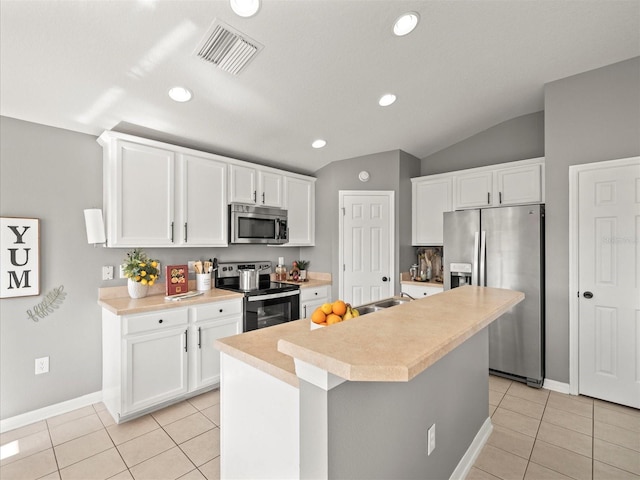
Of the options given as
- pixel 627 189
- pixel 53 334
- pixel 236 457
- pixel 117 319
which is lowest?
pixel 236 457

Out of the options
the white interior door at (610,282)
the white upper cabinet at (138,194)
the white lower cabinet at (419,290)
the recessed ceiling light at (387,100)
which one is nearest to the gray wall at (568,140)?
the white interior door at (610,282)

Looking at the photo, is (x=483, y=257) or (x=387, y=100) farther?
(x=483, y=257)

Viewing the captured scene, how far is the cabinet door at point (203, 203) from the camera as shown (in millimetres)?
3072

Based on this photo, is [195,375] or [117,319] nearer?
[117,319]

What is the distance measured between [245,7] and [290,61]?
22.0 inches

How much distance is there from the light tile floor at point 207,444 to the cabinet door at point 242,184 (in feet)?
6.71

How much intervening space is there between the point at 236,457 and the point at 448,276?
286cm

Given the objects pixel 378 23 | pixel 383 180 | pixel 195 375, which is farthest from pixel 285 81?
pixel 195 375

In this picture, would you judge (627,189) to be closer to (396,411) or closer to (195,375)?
(396,411)

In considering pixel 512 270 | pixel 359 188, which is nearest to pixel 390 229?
pixel 359 188

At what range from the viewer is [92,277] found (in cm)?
279

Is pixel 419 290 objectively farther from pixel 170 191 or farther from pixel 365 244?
pixel 170 191

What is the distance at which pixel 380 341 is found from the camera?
955 millimetres

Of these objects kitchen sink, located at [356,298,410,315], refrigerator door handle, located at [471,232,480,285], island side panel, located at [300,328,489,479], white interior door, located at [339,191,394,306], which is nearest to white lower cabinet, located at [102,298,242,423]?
kitchen sink, located at [356,298,410,315]
